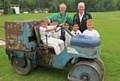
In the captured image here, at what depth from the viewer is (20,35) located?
24.8 ft

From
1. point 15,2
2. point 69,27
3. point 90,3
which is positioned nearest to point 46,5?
point 15,2

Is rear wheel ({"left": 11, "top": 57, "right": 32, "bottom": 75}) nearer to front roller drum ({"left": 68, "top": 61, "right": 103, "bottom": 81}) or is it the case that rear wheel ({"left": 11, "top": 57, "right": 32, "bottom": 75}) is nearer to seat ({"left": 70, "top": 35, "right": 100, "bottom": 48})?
front roller drum ({"left": 68, "top": 61, "right": 103, "bottom": 81})

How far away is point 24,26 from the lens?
24.6ft

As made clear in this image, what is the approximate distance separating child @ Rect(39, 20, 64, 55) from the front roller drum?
31.4 inches

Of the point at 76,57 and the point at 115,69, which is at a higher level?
the point at 76,57

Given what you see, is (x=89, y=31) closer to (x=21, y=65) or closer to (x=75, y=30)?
(x=75, y=30)

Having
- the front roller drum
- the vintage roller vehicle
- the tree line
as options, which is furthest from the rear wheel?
the tree line

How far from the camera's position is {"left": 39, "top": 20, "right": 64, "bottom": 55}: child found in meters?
7.63

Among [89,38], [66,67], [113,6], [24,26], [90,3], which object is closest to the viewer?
[89,38]

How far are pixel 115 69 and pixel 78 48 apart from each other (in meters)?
1.89

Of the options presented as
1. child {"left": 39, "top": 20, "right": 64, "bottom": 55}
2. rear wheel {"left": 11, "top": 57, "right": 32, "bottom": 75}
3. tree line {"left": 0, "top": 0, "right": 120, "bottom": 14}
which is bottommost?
tree line {"left": 0, "top": 0, "right": 120, "bottom": 14}

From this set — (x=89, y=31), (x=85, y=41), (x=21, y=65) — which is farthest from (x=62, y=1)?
(x=85, y=41)

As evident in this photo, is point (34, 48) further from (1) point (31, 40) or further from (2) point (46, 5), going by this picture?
(2) point (46, 5)

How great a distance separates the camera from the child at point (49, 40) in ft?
25.0
